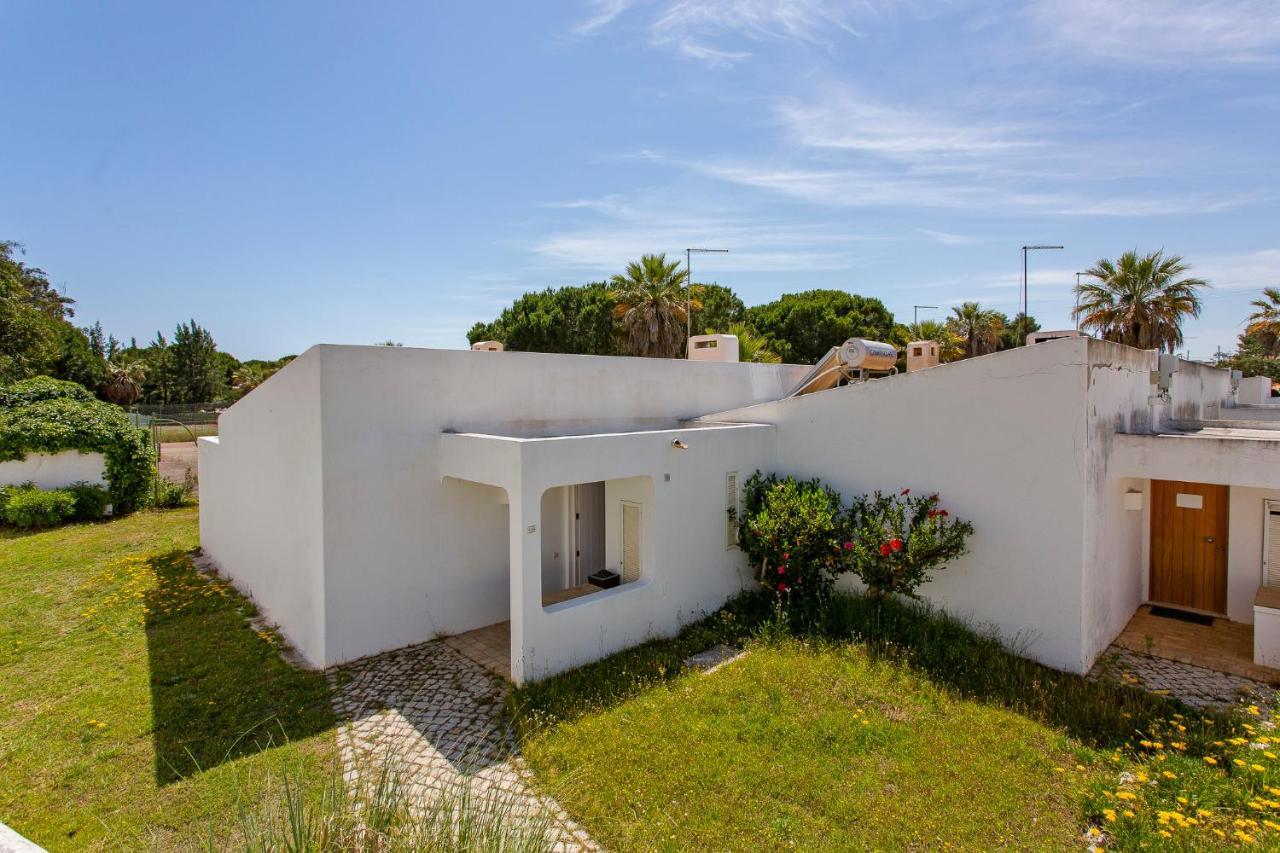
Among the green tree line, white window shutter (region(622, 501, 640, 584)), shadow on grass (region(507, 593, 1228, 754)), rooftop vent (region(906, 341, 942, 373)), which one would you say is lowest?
shadow on grass (region(507, 593, 1228, 754))

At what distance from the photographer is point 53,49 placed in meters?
12.3

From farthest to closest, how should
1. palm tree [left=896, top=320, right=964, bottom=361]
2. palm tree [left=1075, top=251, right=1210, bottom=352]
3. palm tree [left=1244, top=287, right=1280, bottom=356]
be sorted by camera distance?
1. palm tree [left=896, top=320, right=964, bottom=361]
2. palm tree [left=1244, top=287, right=1280, bottom=356]
3. palm tree [left=1075, top=251, right=1210, bottom=352]

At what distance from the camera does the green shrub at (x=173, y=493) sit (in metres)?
21.4

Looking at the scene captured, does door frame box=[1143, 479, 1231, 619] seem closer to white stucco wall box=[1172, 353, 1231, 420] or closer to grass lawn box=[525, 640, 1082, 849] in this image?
white stucco wall box=[1172, 353, 1231, 420]

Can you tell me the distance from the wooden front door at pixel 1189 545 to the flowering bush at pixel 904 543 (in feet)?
15.8

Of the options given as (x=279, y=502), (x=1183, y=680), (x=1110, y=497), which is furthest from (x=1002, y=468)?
(x=279, y=502)

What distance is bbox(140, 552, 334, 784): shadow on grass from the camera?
693 cm

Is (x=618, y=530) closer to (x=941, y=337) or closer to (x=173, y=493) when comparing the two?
(x=173, y=493)

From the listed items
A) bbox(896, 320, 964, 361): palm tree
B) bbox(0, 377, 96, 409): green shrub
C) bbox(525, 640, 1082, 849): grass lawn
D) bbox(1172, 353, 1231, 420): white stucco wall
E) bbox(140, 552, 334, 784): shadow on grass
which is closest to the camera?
bbox(525, 640, 1082, 849): grass lawn

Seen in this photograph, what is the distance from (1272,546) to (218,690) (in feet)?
54.3

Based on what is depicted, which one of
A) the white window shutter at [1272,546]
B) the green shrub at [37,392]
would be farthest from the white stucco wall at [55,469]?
the white window shutter at [1272,546]

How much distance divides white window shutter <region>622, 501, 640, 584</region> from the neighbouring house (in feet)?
0.15

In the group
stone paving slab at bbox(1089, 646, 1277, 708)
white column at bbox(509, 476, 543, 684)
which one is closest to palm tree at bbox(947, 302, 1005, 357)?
stone paving slab at bbox(1089, 646, 1277, 708)

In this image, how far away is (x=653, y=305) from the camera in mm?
30016
